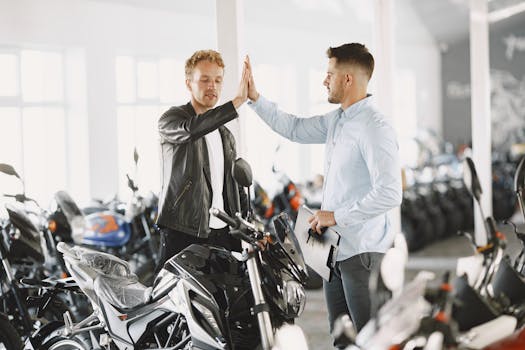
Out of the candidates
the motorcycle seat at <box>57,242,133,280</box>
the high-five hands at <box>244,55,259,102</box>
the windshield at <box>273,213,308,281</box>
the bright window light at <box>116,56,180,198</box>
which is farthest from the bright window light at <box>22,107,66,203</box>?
the windshield at <box>273,213,308,281</box>

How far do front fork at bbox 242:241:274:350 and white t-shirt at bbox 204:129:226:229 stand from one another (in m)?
0.62

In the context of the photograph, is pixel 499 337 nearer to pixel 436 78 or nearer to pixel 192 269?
pixel 192 269

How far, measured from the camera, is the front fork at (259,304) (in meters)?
2.15

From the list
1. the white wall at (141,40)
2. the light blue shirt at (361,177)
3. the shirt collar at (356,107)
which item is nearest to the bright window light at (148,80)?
the white wall at (141,40)

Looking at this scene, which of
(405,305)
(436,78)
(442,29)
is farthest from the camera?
(436,78)

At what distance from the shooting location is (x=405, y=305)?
1.41m

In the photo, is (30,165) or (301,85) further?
(301,85)

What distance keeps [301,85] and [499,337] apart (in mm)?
6503

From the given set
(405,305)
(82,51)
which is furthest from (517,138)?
(405,305)

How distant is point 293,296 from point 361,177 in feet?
1.88

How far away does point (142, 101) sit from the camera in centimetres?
646

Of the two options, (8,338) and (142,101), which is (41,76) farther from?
(8,338)

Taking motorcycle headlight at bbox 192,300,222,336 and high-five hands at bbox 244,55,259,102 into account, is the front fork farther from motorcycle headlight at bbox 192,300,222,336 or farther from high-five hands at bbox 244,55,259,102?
high-five hands at bbox 244,55,259,102

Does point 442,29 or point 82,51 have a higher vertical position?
point 442,29
